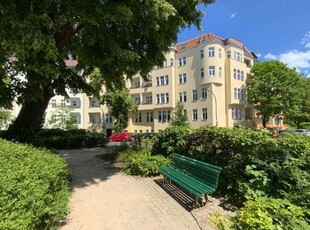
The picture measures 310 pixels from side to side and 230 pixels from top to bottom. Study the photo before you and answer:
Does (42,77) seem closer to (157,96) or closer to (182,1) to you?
(182,1)

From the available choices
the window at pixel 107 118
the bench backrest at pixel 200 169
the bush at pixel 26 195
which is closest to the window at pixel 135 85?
the window at pixel 107 118

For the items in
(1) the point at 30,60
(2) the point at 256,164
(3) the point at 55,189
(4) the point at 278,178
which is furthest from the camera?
(1) the point at 30,60

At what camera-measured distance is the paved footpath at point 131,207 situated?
5.15m

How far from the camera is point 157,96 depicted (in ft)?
149

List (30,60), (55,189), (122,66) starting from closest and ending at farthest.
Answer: (55,189) < (30,60) < (122,66)

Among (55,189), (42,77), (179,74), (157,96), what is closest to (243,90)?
(179,74)

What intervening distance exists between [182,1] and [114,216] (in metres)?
7.77

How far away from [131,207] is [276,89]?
40.0 m

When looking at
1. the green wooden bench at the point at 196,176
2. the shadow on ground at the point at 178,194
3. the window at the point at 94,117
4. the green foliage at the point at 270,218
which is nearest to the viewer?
the green foliage at the point at 270,218

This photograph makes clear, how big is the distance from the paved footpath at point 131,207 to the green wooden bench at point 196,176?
1.23ft

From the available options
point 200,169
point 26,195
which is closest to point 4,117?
point 200,169

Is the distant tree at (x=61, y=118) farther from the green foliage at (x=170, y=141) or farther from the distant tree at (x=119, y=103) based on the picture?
the green foliage at (x=170, y=141)

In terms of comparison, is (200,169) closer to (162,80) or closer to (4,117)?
(162,80)

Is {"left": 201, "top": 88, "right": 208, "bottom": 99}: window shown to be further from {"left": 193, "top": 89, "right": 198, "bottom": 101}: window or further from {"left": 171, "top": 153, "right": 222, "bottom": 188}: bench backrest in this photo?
{"left": 171, "top": 153, "right": 222, "bottom": 188}: bench backrest
